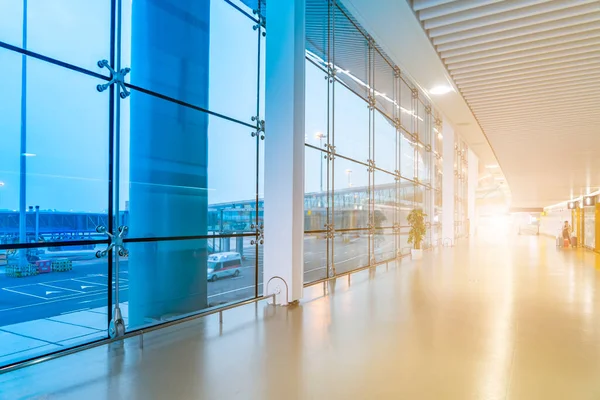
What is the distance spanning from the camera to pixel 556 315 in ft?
A: 18.9

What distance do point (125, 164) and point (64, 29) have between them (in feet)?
5.07

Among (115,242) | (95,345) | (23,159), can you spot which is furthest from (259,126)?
(95,345)

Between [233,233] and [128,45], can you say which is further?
[233,233]

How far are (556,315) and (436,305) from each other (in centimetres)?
154

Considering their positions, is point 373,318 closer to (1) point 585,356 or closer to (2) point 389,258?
(1) point 585,356

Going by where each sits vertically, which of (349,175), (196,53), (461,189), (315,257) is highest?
(196,53)

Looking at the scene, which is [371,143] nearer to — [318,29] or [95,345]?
[318,29]

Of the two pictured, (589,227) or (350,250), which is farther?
(589,227)

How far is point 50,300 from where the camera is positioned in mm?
4867

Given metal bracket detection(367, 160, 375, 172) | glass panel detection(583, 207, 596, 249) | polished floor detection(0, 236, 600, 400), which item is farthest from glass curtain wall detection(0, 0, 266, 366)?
glass panel detection(583, 207, 596, 249)

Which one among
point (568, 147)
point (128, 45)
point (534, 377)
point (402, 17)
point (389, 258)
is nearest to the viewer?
point (534, 377)

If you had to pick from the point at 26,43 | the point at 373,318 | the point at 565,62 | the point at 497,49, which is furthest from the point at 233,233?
the point at 565,62

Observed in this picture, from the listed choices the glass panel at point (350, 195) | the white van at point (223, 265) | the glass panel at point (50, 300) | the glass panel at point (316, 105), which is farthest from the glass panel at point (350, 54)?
the glass panel at point (50, 300)

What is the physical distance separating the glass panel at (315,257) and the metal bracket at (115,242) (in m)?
3.99
